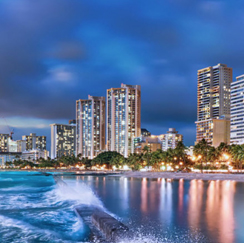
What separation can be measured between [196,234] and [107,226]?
5375 millimetres

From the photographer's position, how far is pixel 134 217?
2497 cm

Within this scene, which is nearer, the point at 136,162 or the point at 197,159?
the point at 197,159

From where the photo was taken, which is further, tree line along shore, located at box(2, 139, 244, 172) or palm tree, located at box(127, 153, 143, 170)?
palm tree, located at box(127, 153, 143, 170)

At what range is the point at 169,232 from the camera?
62.8 ft

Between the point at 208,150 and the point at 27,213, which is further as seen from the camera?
the point at 208,150

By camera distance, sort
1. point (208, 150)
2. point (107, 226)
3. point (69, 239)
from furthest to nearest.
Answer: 1. point (208, 150)
2. point (69, 239)
3. point (107, 226)

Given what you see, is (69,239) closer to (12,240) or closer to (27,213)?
(12,240)

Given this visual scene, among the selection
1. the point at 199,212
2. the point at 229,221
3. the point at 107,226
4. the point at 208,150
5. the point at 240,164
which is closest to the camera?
the point at 107,226

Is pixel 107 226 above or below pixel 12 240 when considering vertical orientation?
above

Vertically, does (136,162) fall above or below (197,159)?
below

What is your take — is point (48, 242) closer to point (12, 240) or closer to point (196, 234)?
point (12, 240)

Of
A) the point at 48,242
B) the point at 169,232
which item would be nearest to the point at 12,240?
the point at 48,242

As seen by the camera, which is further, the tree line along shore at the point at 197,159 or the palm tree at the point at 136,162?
the palm tree at the point at 136,162

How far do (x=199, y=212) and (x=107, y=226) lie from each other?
13561 mm
